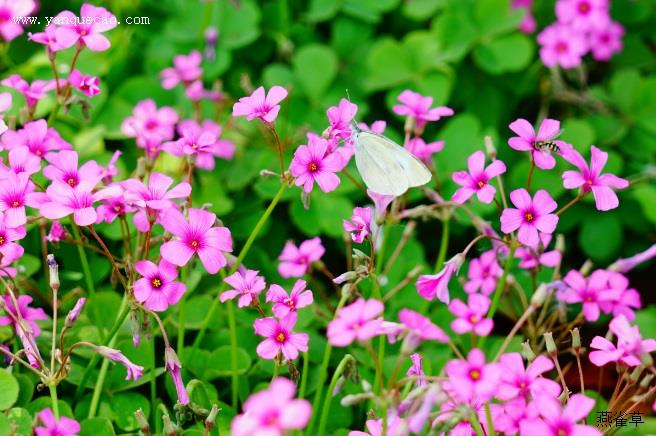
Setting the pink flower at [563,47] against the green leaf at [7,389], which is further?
A: the pink flower at [563,47]

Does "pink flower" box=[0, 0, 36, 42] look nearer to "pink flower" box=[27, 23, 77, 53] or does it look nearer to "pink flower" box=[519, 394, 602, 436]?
"pink flower" box=[27, 23, 77, 53]

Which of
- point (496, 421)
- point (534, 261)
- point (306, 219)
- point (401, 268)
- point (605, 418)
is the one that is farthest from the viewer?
point (306, 219)

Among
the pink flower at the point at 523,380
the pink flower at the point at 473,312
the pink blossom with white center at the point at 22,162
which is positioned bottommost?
the pink flower at the point at 523,380

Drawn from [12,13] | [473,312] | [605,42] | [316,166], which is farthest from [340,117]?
[605,42]

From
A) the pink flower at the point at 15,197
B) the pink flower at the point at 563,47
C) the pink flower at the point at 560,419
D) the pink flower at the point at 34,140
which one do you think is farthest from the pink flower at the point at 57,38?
the pink flower at the point at 563,47

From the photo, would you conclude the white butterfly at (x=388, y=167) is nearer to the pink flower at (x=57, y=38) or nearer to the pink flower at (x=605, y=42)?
the pink flower at (x=57, y=38)

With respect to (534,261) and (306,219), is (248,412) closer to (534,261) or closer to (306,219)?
(534,261)

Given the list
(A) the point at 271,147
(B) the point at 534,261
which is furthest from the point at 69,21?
(B) the point at 534,261
